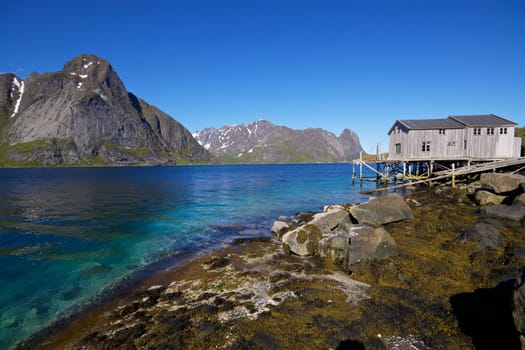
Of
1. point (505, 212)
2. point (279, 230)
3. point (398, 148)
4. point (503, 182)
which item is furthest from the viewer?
point (398, 148)

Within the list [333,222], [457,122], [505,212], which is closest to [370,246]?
[333,222]

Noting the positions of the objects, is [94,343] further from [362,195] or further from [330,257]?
[362,195]

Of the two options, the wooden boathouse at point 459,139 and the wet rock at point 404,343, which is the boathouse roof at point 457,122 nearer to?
the wooden boathouse at point 459,139

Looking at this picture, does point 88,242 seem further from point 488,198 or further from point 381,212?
point 488,198

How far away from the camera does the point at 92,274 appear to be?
15750 millimetres

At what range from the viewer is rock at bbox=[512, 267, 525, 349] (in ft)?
22.0

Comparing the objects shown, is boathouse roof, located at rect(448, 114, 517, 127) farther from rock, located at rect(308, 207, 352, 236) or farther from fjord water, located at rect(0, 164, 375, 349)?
rock, located at rect(308, 207, 352, 236)

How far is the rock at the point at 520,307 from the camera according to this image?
264 inches

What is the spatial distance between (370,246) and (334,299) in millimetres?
4081

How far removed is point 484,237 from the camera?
14.8 metres

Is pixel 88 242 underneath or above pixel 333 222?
underneath

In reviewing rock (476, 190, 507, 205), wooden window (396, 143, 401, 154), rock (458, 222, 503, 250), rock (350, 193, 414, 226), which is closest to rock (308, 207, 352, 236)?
rock (350, 193, 414, 226)

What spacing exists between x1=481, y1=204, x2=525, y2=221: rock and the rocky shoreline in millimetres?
470

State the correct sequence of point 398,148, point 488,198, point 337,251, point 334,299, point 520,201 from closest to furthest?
point 334,299, point 337,251, point 520,201, point 488,198, point 398,148
